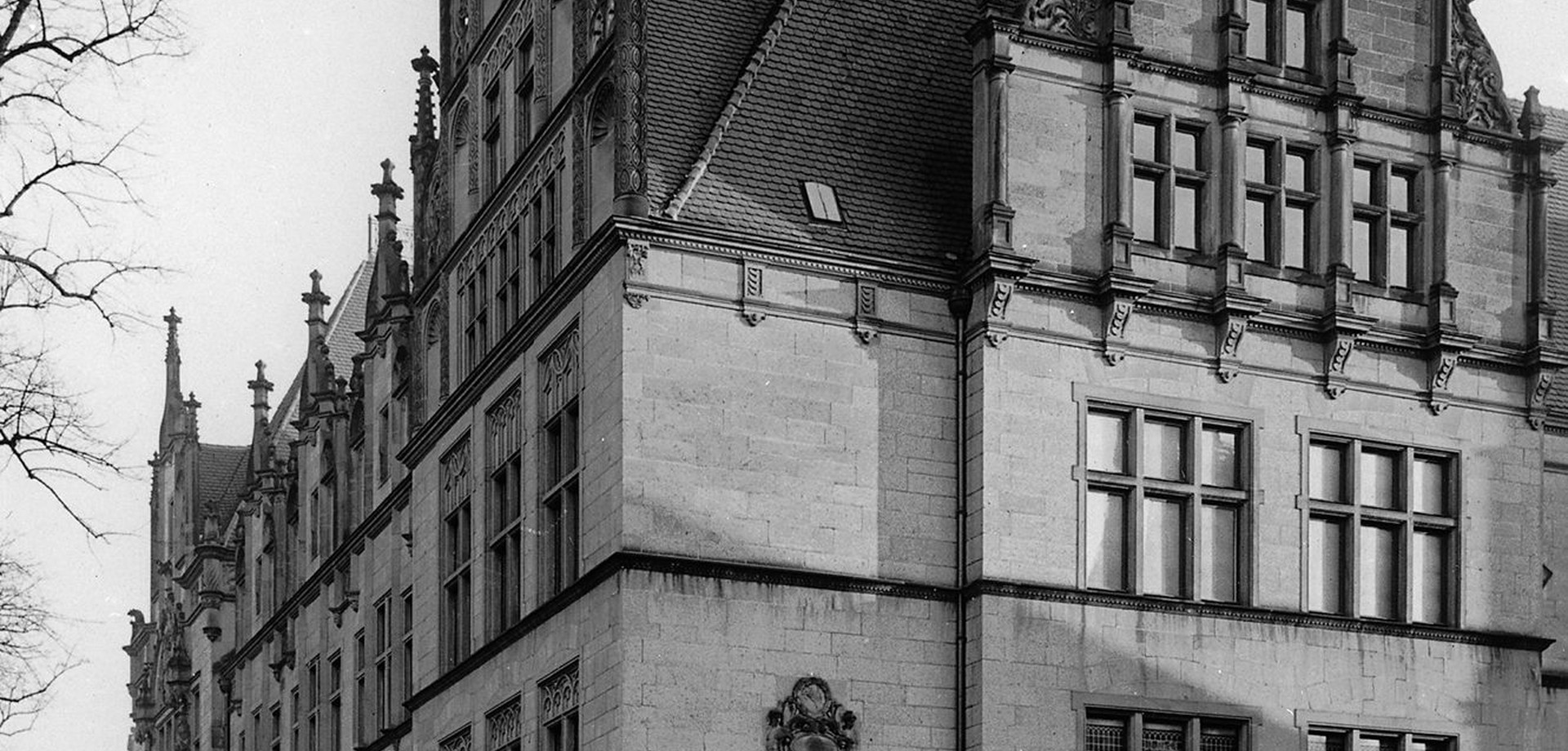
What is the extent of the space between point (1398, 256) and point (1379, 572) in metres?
4.48

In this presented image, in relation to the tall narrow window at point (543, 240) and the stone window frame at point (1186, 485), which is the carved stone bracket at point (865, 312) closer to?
the stone window frame at point (1186, 485)

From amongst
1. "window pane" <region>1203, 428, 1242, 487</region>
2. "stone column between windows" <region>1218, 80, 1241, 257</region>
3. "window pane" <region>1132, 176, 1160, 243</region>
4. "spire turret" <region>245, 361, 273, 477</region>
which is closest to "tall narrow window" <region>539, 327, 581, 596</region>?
"window pane" <region>1132, 176, 1160, 243</region>

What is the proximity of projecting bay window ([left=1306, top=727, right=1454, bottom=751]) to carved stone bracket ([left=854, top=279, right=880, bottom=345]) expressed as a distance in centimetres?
778

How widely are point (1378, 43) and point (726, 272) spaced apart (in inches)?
415

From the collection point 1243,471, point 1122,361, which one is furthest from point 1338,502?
point 1122,361

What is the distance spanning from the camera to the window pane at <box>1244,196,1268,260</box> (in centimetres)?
3316

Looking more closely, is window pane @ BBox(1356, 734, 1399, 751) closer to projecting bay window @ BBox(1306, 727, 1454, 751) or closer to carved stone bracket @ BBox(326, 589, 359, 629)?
projecting bay window @ BBox(1306, 727, 1454, 751)

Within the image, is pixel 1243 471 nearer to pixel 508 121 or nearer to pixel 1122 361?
pixel 1122 361

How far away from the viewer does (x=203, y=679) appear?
66.5 metres

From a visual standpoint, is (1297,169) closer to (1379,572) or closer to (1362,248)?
(1362,248)

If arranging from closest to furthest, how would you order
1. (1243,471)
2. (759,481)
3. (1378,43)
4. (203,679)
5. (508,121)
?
(759,481), (1243,471), (1378,43), (508,121), (203,679)

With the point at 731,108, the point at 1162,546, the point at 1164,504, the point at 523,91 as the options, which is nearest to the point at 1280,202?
the point at 1164,504

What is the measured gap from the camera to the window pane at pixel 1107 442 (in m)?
31.6

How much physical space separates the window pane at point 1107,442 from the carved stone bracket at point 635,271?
6.10 m
